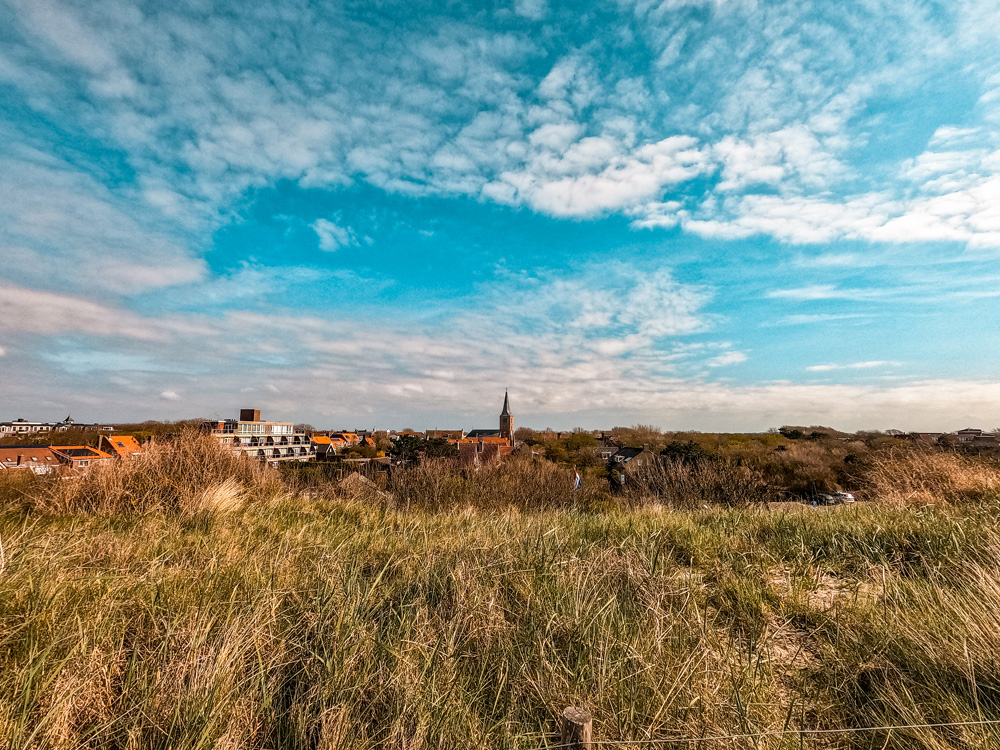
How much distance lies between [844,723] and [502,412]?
279 feet

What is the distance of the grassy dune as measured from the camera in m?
2.31

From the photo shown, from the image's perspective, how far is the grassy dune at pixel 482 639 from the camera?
2.31 meters

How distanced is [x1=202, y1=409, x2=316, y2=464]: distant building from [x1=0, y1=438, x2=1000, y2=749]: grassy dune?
4486 millimetres

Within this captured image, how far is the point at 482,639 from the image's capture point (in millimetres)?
3062

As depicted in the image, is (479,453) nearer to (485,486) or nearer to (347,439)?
(485,486)

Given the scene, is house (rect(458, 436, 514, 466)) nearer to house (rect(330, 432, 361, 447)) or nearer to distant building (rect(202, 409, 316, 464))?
distant building (rect(202, 409, 316, 464))

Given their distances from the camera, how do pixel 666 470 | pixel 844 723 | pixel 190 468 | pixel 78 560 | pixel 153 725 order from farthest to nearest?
pixel 666 470, pixel 190 468, pixel 78 560, pixel 844 723, pixel 153 725

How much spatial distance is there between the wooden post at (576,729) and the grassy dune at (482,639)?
0.37 metres

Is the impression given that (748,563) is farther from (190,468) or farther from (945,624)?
(190,468)

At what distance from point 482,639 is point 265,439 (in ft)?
125

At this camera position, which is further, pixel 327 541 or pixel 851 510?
pixel 851 510

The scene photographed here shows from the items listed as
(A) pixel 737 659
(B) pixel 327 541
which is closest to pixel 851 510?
(A) pixel 737 659

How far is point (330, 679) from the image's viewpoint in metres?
2.58

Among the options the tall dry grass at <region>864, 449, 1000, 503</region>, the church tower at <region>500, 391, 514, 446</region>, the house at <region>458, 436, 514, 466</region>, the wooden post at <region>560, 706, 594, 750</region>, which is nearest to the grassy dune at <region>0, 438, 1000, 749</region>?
the wooden post at <region>560, 706, 594, 750</region>
